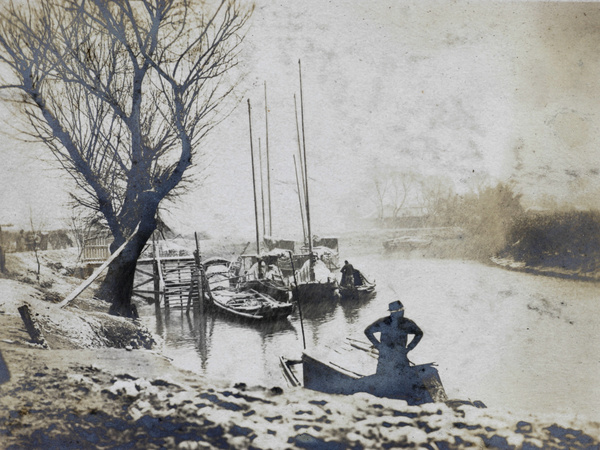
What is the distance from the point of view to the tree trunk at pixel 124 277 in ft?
11.5

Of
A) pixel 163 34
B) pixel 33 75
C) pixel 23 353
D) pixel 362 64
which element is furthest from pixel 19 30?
pixel 362 64

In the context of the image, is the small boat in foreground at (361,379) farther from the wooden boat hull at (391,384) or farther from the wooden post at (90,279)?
the wooden post at (90,279)

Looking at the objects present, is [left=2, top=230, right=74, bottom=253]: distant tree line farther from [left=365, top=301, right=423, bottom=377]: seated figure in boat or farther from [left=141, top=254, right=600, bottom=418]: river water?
[left=365, top=301, right=423, bottom=377]: seated figure in boat

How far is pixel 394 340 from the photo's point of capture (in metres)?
3.12

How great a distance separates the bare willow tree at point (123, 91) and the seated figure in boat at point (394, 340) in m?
2.10

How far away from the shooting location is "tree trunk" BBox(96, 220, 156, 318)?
3512 millimetres

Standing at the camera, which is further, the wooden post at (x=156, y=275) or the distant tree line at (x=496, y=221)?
the wooden post at (x=156, y=275)

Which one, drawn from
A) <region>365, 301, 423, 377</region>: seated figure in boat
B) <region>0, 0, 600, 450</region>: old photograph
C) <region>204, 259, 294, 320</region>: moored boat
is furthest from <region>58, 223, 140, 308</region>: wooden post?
<region>365, 301, 423, 377</region>: seated figure in boat

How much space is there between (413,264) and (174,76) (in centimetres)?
268

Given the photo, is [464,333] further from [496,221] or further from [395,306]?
[496,221]

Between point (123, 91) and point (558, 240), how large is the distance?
4159mm

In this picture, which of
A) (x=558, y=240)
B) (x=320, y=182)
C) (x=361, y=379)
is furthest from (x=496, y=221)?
(x=361, y=379)

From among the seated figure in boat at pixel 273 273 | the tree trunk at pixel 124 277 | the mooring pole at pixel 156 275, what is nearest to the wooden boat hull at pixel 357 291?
the seated figure in boat at pixel 273 273

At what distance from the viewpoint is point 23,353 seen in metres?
3.26
